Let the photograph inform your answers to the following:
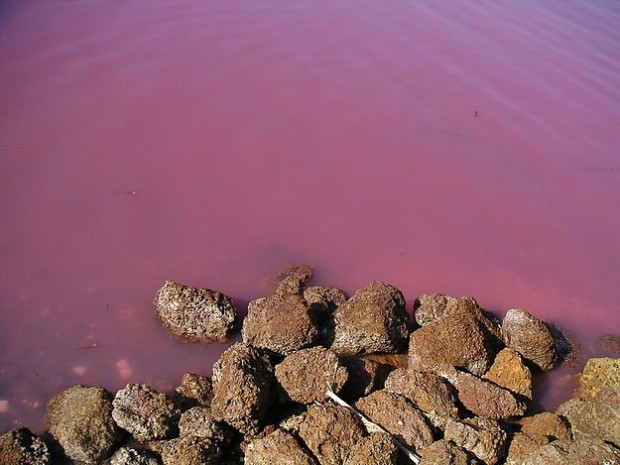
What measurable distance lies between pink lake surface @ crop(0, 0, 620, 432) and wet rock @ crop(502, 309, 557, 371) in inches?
13.0

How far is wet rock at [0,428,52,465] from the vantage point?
405 cm

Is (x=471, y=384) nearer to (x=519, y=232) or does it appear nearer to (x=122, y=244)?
(x=519, y=232)

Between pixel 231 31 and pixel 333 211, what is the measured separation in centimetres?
406

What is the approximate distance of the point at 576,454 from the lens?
3.96m

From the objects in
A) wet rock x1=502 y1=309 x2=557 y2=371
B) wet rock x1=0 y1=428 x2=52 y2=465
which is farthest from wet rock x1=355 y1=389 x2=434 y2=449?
wet rock x1=0 y1=428 x2=52 y2=465

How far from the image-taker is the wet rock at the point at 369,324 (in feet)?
16.3


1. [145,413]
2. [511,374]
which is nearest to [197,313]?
[145,413]

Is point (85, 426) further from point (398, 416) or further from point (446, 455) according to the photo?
point (446, 455)

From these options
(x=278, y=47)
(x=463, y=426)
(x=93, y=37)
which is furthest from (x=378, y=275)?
(x=93, y=37)

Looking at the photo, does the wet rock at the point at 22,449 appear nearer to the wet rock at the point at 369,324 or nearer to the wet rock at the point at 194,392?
the wet rock at the point at 194,392

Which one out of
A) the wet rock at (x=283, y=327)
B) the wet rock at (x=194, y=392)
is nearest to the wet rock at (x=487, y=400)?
the wet rock at (x=283, y=327)

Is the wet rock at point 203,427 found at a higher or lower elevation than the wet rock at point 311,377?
lower

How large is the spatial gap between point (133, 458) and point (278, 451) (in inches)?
40.9

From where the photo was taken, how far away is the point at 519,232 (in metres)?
→ 6.80
